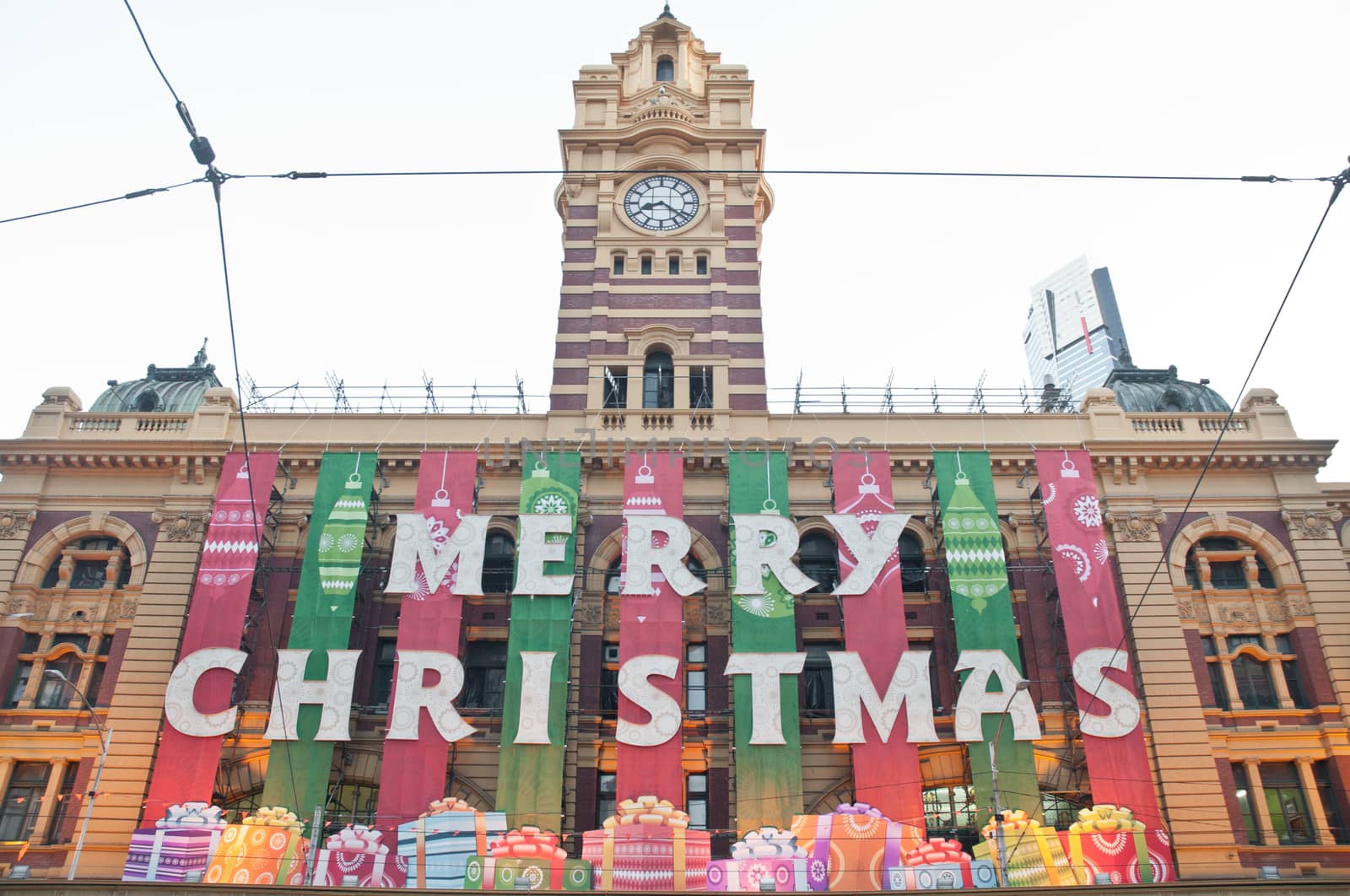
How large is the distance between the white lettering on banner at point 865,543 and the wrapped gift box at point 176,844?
18794mm

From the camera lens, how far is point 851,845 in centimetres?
2830

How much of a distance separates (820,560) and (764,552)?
297cm

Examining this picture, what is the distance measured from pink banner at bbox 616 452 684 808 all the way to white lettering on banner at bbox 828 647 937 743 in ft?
15.1

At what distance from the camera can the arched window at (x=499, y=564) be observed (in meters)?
→ 33.9

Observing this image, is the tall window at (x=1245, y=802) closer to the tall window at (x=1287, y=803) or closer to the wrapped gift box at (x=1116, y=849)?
the tall window at (x=1287, y=803)

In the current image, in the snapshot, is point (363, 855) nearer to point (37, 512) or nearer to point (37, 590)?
point (37, 590)

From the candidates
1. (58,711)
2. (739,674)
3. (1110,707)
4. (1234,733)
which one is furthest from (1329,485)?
(58,711)

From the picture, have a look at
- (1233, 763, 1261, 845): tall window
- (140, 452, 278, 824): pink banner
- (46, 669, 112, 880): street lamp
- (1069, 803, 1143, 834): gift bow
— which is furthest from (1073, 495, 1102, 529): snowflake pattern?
(46, 669, 112, 880): street lamp

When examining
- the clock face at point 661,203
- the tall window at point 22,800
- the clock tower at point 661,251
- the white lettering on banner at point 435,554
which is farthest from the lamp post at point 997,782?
the tall window at point 22,800

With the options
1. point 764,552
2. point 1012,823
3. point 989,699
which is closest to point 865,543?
point 764,552

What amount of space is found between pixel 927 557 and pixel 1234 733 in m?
10.0

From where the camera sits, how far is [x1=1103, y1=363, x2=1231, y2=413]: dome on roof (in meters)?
40.0

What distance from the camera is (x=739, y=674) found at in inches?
1206

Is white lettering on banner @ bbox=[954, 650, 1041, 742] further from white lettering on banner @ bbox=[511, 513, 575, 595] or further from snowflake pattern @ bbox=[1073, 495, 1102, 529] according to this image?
white lettering on banner @ bbox=[511, 513, 575, 595]
